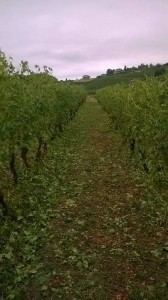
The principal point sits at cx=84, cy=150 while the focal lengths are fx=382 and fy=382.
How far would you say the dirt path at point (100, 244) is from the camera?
6.90m

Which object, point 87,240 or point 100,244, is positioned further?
point 87,240

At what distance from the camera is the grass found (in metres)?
6.89

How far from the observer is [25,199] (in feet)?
36.8

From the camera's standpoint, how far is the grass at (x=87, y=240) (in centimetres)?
689

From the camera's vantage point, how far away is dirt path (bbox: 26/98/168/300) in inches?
272

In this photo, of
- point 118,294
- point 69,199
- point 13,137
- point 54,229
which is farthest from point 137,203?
point 118,294

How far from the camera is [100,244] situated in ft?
28.4

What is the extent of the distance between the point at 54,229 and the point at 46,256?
4.65ft

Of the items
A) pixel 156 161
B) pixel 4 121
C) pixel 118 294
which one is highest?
pixel 4 121

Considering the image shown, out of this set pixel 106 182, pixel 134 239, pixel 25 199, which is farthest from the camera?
pixel 106 182

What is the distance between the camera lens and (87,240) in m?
8.84

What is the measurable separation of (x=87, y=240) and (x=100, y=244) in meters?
0.35

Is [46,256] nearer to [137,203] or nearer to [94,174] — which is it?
[137,203]

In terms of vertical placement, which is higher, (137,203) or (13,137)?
(13,137)
